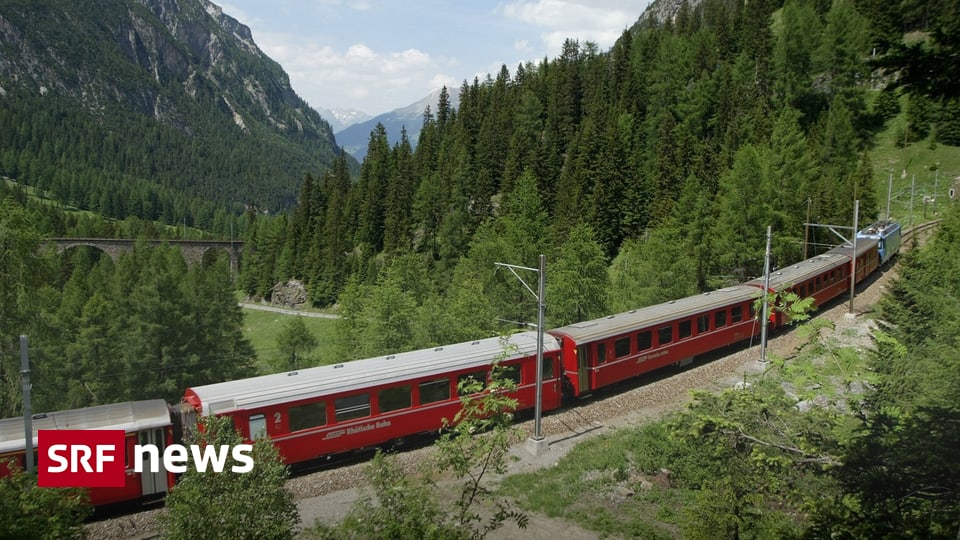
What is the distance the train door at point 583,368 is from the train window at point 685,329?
580 centimetres

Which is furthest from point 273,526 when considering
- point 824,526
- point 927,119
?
point 927,119

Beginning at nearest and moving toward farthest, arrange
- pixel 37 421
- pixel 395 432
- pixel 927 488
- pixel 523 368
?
pixel 927 488, pixel 37 421, pixel 395 432, pixel 523 368

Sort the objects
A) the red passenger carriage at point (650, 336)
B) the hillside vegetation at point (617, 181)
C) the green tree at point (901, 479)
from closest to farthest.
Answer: the green tree at point (901, 479) → the red passenger carriage at point (650, 336) → the hillside vegetation at point (617, 181)

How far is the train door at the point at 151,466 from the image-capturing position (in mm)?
16375

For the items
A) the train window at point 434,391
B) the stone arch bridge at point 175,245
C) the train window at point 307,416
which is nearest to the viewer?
the train window at point 307,416

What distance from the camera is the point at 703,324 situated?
93.9 ft

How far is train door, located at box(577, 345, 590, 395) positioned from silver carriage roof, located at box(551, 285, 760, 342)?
1.50 ft

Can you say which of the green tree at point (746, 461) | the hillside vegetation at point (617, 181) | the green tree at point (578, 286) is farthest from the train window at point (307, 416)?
the green tree at point (578, 286)

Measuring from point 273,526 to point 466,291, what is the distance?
30348mm

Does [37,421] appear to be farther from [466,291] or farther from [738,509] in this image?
[466,291]

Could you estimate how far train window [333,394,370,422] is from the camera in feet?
61.7

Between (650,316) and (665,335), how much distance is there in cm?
105

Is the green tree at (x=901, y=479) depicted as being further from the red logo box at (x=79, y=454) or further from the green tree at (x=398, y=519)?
the red logo box at (x=79, y=454)

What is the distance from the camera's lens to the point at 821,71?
76500 mm
